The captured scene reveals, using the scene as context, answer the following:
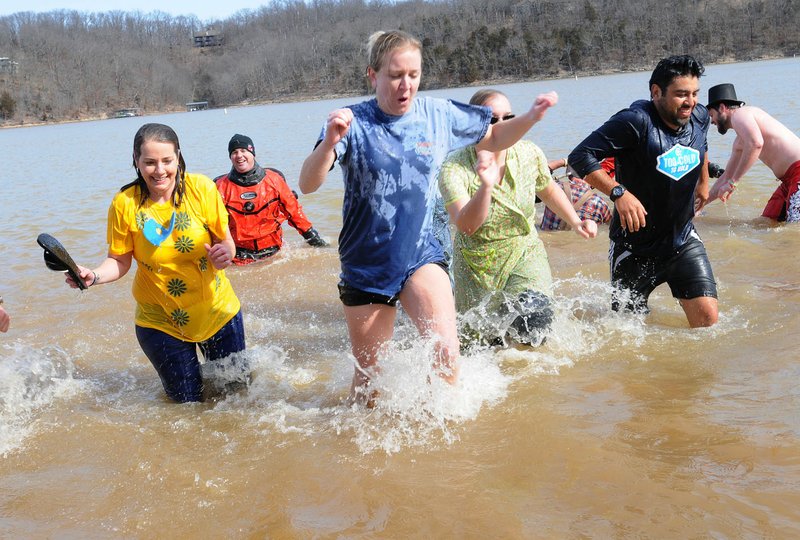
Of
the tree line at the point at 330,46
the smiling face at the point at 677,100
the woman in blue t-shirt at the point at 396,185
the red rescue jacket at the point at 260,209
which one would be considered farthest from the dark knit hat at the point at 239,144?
the tree line at the point at 330,46

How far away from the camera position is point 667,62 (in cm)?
492

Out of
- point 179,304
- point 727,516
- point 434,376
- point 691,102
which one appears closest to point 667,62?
point 691,102

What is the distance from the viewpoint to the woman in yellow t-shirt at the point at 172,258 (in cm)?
427

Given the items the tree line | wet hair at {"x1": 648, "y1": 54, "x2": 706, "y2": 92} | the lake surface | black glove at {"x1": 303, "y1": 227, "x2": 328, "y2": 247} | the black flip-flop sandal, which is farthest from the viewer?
the tree line

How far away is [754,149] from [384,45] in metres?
5.65

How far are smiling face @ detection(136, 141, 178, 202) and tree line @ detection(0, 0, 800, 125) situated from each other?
72280mm

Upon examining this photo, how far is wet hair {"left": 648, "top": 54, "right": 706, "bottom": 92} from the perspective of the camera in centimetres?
483

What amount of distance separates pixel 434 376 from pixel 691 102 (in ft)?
8.20

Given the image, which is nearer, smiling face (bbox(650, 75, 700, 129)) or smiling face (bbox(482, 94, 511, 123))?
smiling face (bbox(482, 94, 511, 123))

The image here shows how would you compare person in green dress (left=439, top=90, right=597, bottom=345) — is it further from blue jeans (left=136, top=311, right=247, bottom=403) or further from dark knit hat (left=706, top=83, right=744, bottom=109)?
dark knit hat (left=706, top=83, right=744, bottom=109)

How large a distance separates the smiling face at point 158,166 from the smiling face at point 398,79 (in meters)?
1.33

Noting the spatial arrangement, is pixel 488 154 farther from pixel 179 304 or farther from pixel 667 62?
pixel 179 304

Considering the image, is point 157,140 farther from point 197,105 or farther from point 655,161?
point 197,105

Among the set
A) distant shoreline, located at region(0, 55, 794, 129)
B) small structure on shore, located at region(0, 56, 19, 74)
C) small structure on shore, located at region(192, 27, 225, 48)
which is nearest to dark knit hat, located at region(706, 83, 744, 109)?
distant shoreline, located at region(0, 55, 794, 129)
